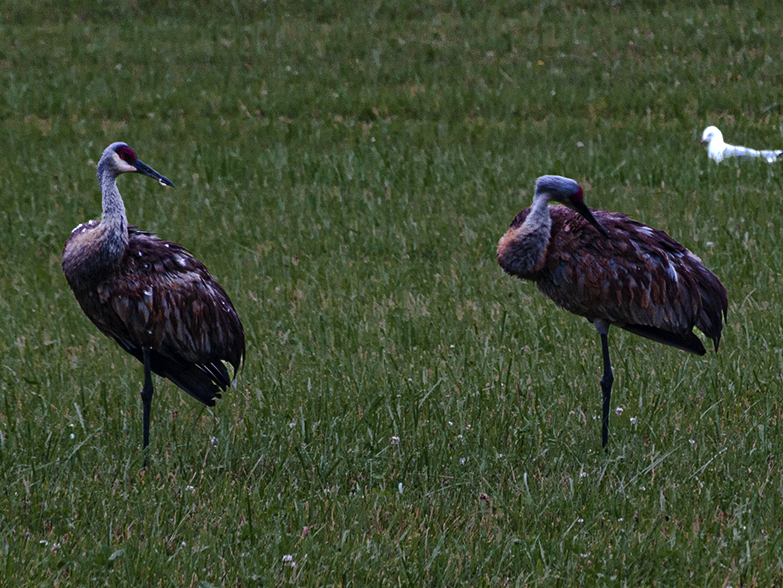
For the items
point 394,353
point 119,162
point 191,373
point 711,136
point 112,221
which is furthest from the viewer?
point 711,136

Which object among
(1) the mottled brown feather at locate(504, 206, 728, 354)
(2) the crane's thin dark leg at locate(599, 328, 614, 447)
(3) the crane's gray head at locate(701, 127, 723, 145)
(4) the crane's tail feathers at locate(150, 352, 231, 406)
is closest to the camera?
(2) the crane's thin dark leg at locate(599, 328, 614, 447)

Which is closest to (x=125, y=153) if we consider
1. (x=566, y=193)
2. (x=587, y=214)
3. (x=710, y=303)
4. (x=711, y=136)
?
(x=566, y=193)

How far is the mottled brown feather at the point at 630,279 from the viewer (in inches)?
198

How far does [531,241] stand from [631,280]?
21.4 inches

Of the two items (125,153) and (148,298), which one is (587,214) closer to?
(148,298)

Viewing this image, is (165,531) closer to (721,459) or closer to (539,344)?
(721,459)

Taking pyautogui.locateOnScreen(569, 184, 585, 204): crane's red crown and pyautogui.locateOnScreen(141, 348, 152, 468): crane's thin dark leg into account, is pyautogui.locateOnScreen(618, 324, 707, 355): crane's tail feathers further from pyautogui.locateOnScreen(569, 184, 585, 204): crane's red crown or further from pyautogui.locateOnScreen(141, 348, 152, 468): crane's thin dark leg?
pyautogui.locateOnScreen(141, 348, 152, 468): crane's thin dark leg

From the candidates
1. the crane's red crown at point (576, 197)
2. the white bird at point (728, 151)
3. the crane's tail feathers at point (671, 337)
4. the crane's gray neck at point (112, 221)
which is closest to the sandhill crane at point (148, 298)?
the crane's gray neck at point (112, 221)

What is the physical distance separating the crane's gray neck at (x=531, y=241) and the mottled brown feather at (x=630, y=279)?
0.24 feet

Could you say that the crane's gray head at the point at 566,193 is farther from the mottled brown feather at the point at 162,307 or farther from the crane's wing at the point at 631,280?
the mottled brown feather at the point at 162,307

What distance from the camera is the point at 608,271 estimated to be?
5008 mm

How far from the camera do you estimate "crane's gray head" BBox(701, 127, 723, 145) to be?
38.0ft

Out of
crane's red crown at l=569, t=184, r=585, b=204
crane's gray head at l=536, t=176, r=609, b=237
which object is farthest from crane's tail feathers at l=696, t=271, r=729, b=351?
crane's red crown at l=569, t=184, r=585, b=204

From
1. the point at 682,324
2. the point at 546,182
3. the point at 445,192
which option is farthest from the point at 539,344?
the point at 445,192
